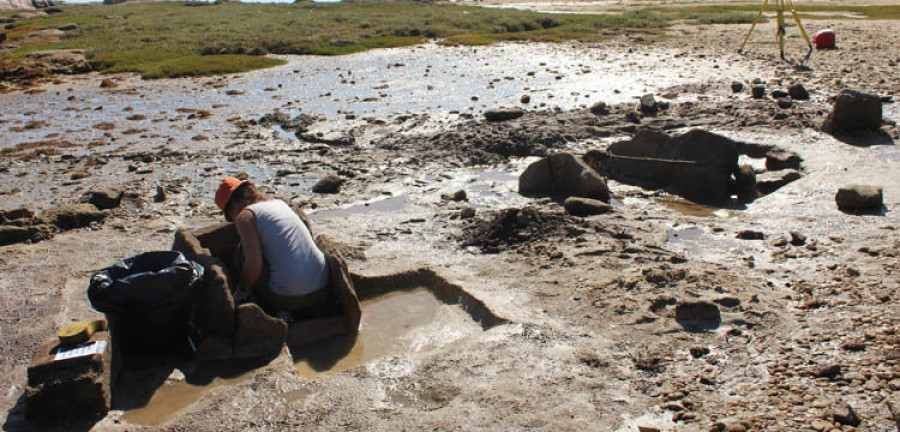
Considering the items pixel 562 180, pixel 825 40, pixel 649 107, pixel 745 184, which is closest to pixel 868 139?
pixel 745 184

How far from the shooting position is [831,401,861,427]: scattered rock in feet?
11.2

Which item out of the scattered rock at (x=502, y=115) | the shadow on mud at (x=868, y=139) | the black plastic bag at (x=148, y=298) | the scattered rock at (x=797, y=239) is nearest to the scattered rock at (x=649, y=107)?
the scattered rock at (x=502, y=115)

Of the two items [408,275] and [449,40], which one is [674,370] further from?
[449,40]

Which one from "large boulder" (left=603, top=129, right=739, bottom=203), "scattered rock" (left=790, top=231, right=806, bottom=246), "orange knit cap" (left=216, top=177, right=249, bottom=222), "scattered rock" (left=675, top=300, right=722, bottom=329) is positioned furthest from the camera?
"large boulder" (left=603, top=129, right=739, bottom=203)

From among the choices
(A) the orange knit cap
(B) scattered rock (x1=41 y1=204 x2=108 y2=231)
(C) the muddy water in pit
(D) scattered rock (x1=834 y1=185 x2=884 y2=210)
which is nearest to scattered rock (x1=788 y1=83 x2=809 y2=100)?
(D) scattered rock (x1=834 y1=185 x2=884 y2=210)

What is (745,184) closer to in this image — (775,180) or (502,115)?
(775,180)

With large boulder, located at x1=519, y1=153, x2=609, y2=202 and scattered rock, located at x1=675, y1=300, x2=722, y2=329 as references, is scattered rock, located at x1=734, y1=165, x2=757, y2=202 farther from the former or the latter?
scattered rock, located at x1=675, y1=300, x2=722, y2=329

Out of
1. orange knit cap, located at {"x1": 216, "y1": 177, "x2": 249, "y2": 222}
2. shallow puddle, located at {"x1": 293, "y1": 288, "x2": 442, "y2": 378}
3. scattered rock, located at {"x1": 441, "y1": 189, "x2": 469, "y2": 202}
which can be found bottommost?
shallow puddle, located at {"x1": 293, "y1": 288, "x2": 442, "y2": 378}

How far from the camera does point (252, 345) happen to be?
4.61 m

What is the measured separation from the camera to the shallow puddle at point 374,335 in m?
4.76

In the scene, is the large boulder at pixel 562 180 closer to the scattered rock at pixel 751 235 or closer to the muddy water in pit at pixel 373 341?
the scattered rock at pixel 751 235

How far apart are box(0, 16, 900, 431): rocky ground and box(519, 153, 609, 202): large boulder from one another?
0.29 metres

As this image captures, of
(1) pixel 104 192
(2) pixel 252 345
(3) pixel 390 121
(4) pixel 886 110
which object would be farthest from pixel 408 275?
(4) pixel 886 110

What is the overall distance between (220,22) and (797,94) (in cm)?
3744
